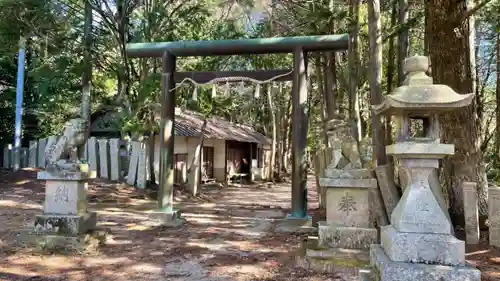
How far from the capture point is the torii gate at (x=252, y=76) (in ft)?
26.9

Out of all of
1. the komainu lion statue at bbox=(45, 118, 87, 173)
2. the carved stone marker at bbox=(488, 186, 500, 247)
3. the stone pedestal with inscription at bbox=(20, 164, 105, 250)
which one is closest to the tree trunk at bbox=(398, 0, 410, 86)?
the carved stone marker at bbox=(488, 186, 500, 247)

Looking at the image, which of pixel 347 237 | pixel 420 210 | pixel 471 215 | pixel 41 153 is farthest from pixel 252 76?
pixel 41 153

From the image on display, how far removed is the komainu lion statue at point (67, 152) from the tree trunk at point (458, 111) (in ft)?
20.9

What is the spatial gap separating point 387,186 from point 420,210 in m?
3.51

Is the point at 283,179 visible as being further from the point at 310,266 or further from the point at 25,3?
the point at 310,266

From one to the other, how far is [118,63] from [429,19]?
10486 millimetres

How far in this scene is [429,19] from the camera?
7.62 meters

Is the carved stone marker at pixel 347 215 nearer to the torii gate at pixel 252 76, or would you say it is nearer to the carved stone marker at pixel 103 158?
the torii gate at pixel 252 76

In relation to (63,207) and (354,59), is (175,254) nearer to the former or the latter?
(63,207)

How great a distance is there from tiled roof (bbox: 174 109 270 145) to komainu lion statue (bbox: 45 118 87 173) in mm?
11275

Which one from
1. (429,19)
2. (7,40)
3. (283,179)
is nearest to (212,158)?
(283,179)

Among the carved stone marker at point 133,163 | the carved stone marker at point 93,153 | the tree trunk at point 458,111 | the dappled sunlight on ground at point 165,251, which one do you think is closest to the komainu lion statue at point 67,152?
the dappled sunlight on ground at point 165,251

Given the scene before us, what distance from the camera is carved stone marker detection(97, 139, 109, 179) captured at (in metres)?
14.5

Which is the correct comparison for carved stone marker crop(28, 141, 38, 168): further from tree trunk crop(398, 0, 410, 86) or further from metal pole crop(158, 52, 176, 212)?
tree trunk crop(398, 0, 410, 86)
